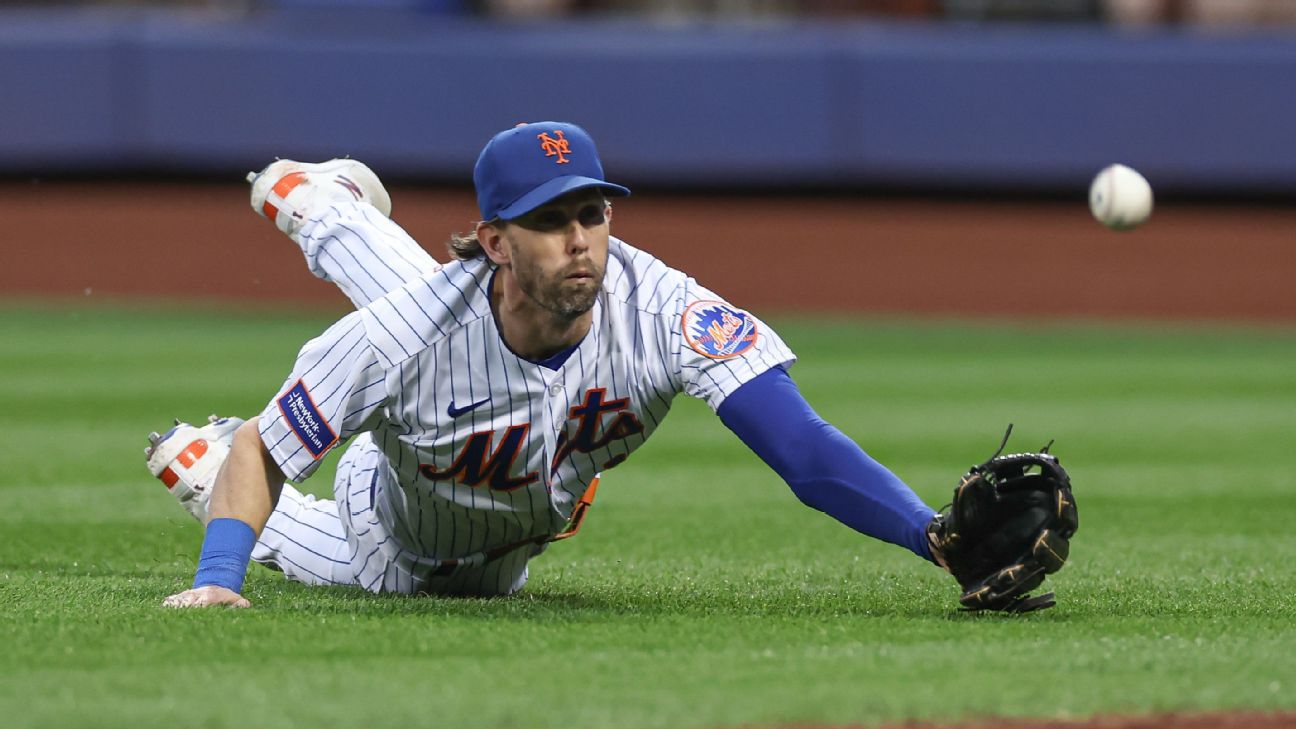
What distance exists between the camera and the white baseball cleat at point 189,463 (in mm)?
4988

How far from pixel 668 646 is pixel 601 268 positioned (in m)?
0.83

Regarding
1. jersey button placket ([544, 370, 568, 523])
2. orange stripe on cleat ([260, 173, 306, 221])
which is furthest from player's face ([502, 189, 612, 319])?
orange stripe on cleat ([260, 173, 306, 221])

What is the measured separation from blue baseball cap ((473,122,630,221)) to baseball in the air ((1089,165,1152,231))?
320cm

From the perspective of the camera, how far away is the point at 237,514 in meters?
4.23

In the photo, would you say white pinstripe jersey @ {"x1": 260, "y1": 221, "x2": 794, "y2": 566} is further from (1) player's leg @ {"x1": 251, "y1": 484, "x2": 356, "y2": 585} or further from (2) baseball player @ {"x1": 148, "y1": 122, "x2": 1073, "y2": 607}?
(1) player's leg @ {"x1": 251, "y1": 484, "x2": 356, "y2": 585}

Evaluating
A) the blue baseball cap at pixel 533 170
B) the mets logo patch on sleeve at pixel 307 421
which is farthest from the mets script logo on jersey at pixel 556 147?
the mets logo patch on sleeve at pixel 307 421

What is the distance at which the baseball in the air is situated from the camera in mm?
6738

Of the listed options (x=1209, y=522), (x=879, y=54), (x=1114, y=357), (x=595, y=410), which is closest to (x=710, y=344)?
(x=595, y=410)

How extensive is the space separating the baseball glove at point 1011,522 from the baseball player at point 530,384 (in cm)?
6

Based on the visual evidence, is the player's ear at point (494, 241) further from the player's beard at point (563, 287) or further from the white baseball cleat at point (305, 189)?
the white baseball cleat at point (305, 189)

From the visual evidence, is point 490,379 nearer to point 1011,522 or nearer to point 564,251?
point 564,251

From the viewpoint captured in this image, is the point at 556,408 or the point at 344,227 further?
the point at 344,227

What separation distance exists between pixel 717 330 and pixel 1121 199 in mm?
2991

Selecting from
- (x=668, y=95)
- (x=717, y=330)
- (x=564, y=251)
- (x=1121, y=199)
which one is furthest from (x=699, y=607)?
(x=668, y=95)
